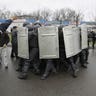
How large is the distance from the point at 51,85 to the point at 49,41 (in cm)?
143

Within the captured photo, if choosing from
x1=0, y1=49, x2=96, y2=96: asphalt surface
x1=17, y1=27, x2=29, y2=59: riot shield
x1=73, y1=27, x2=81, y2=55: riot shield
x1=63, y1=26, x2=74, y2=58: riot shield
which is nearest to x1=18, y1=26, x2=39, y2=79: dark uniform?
x1=17, y1=27, x2=29, y2=59: riot shield

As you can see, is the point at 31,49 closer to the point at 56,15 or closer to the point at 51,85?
the point at 51,85

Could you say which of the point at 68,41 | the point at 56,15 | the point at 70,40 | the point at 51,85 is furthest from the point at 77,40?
the point at 56,15

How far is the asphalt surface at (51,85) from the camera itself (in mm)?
5160

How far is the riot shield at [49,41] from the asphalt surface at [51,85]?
791 mm

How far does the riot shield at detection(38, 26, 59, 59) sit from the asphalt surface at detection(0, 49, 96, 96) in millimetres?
791

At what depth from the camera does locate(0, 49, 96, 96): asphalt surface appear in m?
5.16

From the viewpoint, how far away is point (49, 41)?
6.48 m

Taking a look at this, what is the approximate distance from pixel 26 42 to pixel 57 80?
5.23ft

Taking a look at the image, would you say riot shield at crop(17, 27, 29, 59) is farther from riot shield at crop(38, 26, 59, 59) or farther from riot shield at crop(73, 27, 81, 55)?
riot shield at crop(73, 27, 81, 55)

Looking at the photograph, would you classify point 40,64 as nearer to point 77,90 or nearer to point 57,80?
point 57,80

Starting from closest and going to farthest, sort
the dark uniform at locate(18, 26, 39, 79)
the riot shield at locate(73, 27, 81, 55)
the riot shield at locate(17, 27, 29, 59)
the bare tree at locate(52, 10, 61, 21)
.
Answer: the dark uniform at locate(18, 26, 39, 79) → the riot shield at locate(17, 27, 29, 59) → the riot shield at locate(73, 27, 81, 55) → the bare tree at locate(52, 10, 61, 21)

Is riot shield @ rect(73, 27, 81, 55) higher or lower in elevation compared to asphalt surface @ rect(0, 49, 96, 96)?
higher

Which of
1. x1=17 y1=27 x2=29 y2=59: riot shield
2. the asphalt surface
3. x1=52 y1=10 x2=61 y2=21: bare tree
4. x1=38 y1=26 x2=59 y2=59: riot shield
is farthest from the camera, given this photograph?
x1=52 y1=10 x2=61 y2=21: bare tree
